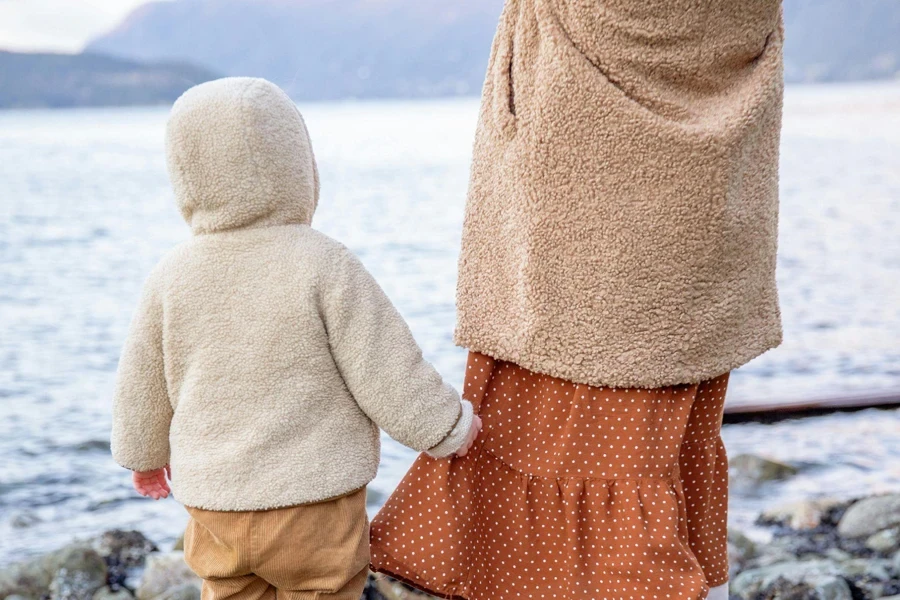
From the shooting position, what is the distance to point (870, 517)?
9.92ft

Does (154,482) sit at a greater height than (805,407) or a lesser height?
greater

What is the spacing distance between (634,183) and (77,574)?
7.30 ft

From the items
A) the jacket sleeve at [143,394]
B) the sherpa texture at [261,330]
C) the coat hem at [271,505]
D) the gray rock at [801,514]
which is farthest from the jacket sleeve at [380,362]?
the gray rock at [801,514]

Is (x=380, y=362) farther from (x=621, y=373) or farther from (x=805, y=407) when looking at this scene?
(x=805, y=407)

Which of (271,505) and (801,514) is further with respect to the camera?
(801,514)

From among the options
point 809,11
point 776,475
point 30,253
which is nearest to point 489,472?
point 776,475

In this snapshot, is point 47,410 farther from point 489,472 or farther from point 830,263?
point 830,263

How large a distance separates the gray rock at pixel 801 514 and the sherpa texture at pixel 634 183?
6.38 ft

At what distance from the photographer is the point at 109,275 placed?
27.0ft

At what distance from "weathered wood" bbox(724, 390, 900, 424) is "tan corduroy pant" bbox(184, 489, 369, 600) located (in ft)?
6.00

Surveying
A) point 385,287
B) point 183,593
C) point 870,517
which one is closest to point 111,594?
point 183,593

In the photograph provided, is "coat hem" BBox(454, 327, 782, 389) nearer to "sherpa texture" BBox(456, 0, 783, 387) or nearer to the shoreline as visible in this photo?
"sherpa texture" BBox(456, 0, 783, 387)

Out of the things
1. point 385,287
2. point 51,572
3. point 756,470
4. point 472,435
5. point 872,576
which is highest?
point 472,435

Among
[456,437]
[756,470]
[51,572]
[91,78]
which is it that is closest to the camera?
[456,437]
